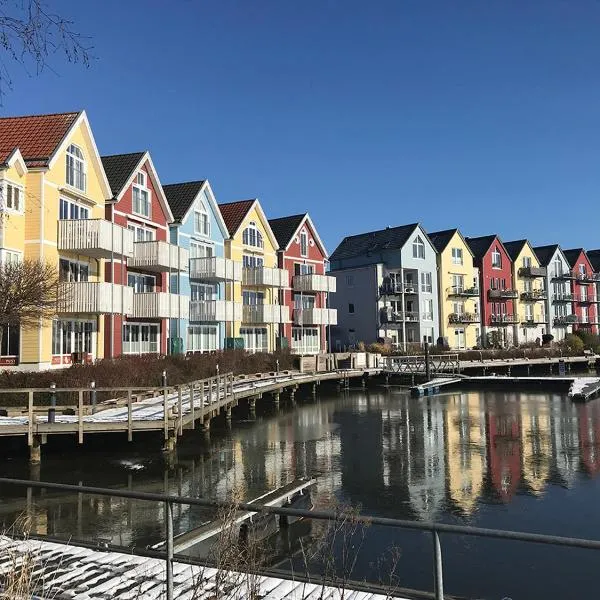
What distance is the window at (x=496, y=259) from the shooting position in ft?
235

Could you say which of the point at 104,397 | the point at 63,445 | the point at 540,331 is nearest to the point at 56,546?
the point at 63,445

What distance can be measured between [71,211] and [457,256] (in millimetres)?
46314

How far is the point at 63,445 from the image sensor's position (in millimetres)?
20672

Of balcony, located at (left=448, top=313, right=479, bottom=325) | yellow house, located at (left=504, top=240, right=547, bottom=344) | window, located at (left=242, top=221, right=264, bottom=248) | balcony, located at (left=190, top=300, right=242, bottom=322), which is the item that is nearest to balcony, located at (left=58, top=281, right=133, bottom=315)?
balcony, located at (left=190, top=300, right=242, bottom=322)

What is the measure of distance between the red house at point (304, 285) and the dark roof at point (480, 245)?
24079 millimetres

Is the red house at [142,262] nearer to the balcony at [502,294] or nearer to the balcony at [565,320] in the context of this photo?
the balcony at [502,294]

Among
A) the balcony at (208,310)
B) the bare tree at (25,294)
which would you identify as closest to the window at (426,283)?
the balcony at (208,310)

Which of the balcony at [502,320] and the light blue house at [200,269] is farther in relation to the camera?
the balcony at [502,320]

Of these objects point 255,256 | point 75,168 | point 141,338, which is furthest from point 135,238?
point 255,256

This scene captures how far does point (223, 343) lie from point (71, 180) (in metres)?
16.6

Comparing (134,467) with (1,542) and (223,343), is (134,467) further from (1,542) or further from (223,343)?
(223,343)

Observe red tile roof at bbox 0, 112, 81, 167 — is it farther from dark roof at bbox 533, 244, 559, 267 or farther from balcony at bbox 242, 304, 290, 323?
dark roof at bbox 533, 244, 559, 267

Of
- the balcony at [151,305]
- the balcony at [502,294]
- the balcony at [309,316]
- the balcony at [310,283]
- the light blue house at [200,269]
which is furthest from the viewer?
the balcony at [502,294]

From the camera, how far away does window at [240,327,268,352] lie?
1813 inches
